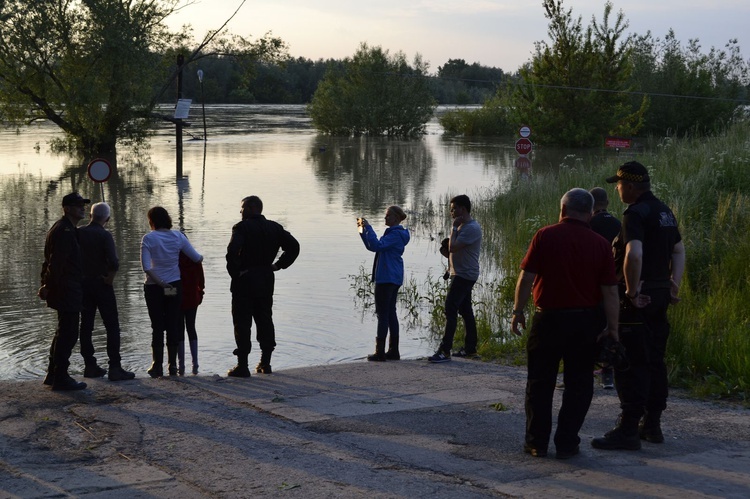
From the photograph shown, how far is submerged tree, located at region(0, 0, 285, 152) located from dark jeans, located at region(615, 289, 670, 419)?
1483 inches

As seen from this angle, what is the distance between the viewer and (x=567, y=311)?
20.3 feet

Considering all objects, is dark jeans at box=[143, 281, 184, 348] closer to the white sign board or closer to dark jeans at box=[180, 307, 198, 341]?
dark jeans at box=[180, 307, 198, 341]

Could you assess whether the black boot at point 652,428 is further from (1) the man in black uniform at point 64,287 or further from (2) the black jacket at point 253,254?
(1) the man in black uniform at point 64,287

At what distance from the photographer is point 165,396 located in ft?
26.5

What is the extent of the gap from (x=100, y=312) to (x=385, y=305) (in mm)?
2704

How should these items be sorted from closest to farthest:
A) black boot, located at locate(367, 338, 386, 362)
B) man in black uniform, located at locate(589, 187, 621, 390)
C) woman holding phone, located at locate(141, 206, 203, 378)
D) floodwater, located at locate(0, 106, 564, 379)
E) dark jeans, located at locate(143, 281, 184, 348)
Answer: man in black uniform, located at locate(589, 187, 621, 390)
woman holding phone, located at locate(141, 206, 203, 378)
dark jeans, located at locate(143, 281, 184, 348)
black boot, located at locate(367, 338, 386, 362)
floodwater, located at locate(0, 106, 564, 379)

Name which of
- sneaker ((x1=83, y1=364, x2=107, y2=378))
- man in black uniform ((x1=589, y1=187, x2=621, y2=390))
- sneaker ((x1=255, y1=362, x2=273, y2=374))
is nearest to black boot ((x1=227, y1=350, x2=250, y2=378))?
sneaker ((x1=255, y1=362, x2=273, y2=374))

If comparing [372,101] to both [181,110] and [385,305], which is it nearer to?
[181,110]

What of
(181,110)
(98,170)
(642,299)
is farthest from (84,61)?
(642,299)

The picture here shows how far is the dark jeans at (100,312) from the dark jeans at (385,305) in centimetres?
249

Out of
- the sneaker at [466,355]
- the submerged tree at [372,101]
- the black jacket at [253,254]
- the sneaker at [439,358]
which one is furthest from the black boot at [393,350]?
the submerged tree at [372,101]

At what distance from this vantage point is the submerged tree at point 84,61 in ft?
141

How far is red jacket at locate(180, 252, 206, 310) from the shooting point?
966 cm

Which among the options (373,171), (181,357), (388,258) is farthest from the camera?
(373,171)
